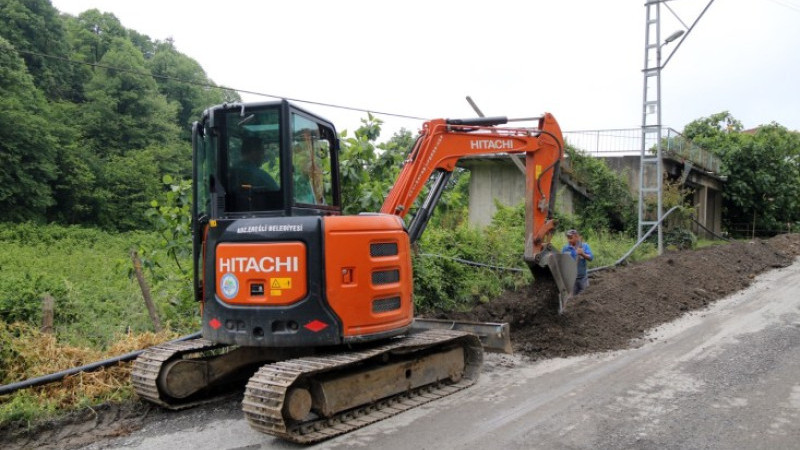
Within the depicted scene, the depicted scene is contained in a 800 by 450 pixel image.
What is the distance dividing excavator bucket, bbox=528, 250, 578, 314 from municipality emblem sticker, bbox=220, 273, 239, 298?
Result: 4.21m

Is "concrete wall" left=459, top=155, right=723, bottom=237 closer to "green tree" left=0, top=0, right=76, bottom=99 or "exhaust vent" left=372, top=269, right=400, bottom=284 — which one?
"exhaust vent" left=372, top=269, right=400, bottom=284

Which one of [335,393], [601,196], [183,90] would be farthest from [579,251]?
[183,90]

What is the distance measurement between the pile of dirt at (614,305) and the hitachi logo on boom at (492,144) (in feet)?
7.11

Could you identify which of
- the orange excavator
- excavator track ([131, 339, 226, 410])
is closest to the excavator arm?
the orange excavator

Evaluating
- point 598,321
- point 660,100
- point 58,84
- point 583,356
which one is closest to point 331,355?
point 583,356

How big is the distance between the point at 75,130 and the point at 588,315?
112ft

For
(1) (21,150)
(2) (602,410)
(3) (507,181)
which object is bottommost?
(2) (602,410)

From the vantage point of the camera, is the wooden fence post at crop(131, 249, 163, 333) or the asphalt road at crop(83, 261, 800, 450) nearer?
the asphalt road at crop(83, 261, 800, 450)

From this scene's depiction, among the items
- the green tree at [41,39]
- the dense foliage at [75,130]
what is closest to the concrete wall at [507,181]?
the dense foliage at [75,130]

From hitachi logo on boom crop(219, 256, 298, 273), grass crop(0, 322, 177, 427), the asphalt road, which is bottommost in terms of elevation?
the asphalt road

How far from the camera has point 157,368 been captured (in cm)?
545

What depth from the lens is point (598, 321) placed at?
344 inches

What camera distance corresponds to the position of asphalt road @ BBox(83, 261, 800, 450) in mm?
4711

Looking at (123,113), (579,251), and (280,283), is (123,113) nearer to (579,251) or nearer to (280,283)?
(579,251)
